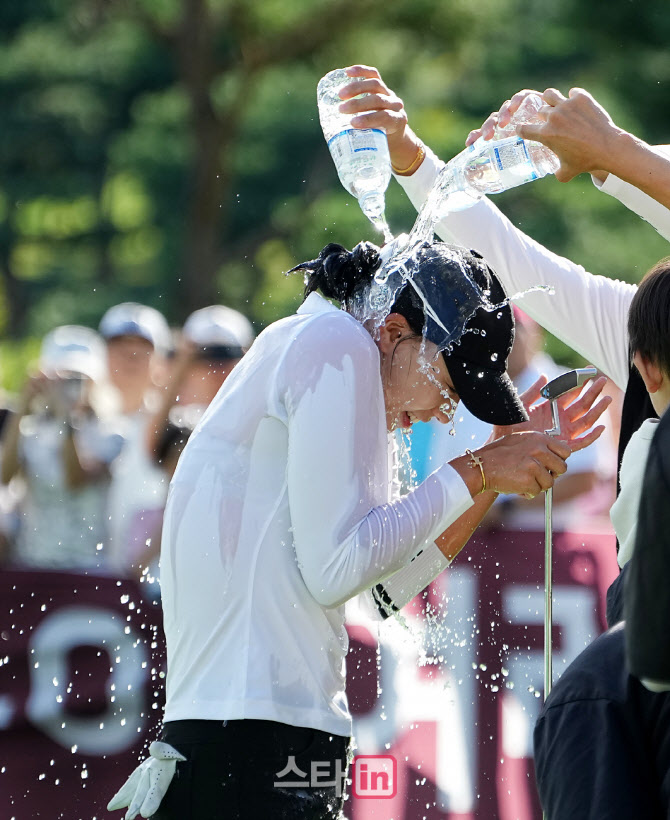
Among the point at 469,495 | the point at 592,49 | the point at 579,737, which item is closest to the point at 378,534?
the point at 469,495

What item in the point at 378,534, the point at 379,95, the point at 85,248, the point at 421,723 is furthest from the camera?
the point at 85,248

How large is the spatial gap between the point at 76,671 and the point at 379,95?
2481 millimetres

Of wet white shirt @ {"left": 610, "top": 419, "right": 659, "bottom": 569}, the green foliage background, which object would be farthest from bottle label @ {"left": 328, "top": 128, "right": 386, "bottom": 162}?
the green foliage background

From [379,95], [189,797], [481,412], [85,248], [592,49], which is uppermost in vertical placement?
[592,49]

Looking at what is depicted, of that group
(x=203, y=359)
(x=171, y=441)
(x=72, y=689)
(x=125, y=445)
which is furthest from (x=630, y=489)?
(x=203, y=359)

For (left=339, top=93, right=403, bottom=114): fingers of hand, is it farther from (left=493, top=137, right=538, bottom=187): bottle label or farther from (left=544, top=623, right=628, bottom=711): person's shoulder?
(left=544, top=623, right=628, bottom=711): person's shoulder

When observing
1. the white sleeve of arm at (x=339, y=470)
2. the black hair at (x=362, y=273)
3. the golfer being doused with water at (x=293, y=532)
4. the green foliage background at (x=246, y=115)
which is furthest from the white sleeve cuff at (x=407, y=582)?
the green foliage background at (x=246, y=115)

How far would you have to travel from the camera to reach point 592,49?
13070mm

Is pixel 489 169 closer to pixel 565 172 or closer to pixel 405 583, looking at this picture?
pixel 565 172

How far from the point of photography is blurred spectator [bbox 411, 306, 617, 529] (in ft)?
14.1

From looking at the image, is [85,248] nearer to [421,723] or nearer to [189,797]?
[421,723]

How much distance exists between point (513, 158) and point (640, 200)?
374 mm

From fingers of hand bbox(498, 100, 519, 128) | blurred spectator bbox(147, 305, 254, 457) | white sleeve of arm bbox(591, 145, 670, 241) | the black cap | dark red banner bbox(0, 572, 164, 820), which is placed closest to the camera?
the black cap

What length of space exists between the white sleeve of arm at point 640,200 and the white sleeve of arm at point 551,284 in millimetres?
195
